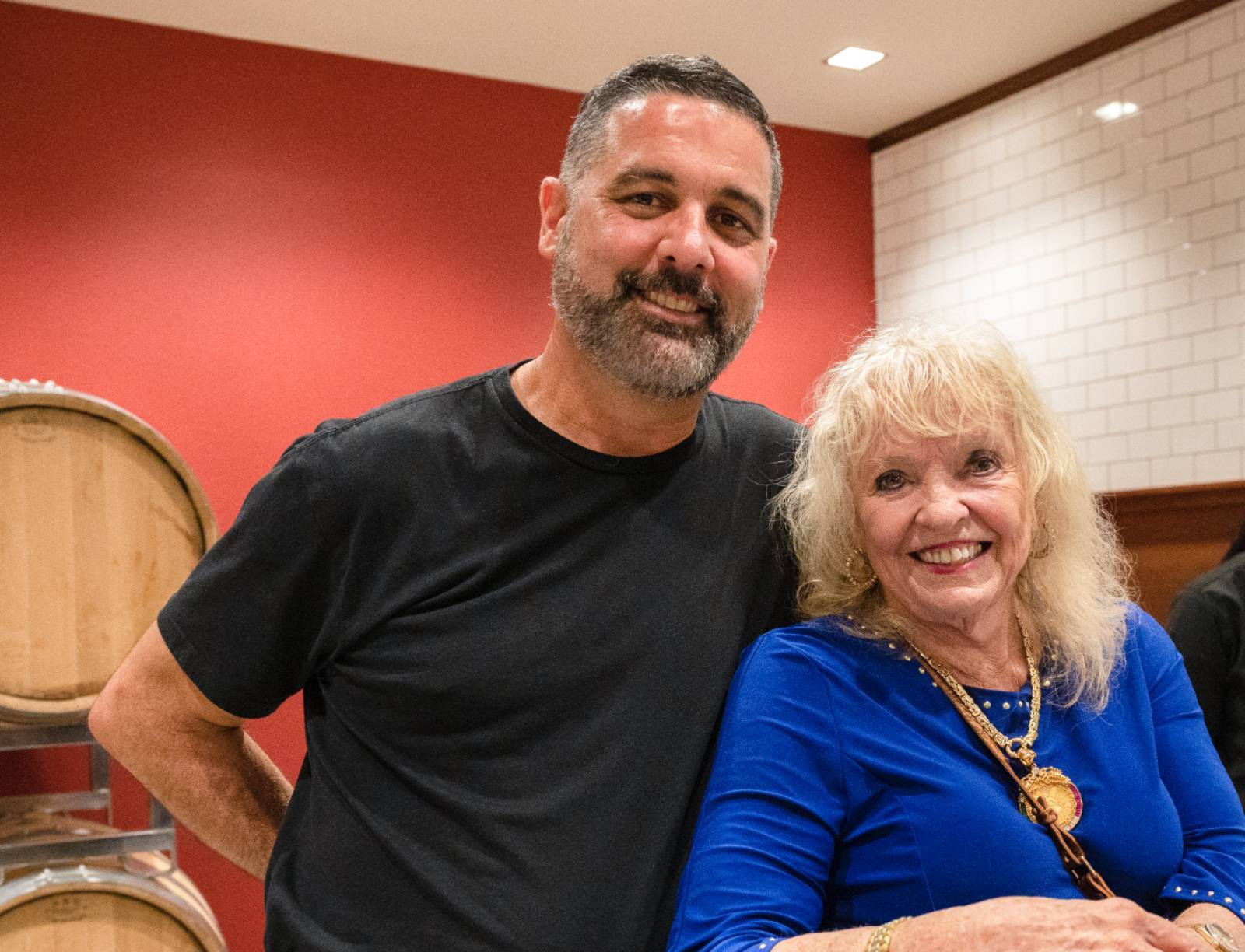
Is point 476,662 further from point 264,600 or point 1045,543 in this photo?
point 1045,543

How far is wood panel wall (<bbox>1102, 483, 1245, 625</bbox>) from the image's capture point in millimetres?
4844

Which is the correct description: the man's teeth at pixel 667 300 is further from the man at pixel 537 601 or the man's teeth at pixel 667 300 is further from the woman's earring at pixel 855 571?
the woman's earring at pixel 855 571

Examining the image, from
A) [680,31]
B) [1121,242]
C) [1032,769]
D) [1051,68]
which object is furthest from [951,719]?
[1051,68]

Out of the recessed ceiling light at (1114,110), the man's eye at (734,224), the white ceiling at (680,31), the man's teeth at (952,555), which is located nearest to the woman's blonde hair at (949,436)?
the man's teeth at (952,555)

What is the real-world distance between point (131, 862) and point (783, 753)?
2.32 meters

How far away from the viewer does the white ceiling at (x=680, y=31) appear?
480cm

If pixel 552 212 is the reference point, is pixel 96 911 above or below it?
below

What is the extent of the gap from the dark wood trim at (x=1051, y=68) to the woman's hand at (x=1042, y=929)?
4331 mm

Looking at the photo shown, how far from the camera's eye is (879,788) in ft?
5.12

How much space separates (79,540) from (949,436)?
238cm

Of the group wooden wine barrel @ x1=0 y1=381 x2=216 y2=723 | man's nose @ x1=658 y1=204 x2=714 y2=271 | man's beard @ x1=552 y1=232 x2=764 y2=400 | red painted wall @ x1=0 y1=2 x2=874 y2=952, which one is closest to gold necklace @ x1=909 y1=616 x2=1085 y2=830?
man's beard @ x1=552 y1=232 x2=764 y2=400

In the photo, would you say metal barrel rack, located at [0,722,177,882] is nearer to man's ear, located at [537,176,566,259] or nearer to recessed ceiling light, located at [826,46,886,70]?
man's ear, located at [537,176,566,259]

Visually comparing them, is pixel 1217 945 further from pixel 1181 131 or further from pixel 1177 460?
pixel 1181 131

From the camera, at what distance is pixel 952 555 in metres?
1.68
